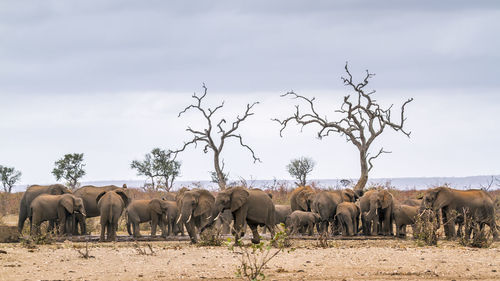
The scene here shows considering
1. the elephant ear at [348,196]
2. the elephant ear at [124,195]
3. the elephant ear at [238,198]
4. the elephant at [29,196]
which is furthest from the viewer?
the elephant ear at [348,196]

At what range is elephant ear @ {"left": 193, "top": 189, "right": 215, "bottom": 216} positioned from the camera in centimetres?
2106

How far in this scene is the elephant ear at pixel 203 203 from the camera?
2106 cm

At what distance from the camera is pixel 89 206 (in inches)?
1055

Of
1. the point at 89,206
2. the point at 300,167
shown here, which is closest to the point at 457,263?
the point at 89,206

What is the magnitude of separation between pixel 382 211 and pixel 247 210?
6.82 meters

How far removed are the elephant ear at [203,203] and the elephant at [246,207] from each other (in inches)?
28.1

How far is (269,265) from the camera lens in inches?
626

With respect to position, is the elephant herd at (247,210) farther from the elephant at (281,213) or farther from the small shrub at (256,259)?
the small shrub at (256,259)

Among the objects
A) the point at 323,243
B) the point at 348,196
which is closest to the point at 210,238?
the point at 323,243

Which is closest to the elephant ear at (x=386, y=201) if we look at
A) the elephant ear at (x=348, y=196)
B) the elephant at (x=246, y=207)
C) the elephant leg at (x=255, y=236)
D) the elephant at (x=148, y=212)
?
the elephant ear at (x=348, y=196)

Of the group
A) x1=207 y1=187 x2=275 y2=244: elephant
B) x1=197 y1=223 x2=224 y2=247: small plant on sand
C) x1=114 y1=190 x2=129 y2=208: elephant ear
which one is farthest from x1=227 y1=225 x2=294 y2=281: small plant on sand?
x1=114 y1=190 x2=129 y2=208: elephant ear

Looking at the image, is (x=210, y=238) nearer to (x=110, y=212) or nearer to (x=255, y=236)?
(x=255, y=236)

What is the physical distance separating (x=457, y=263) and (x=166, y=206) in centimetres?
1112

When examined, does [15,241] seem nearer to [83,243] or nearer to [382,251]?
[83,243]
